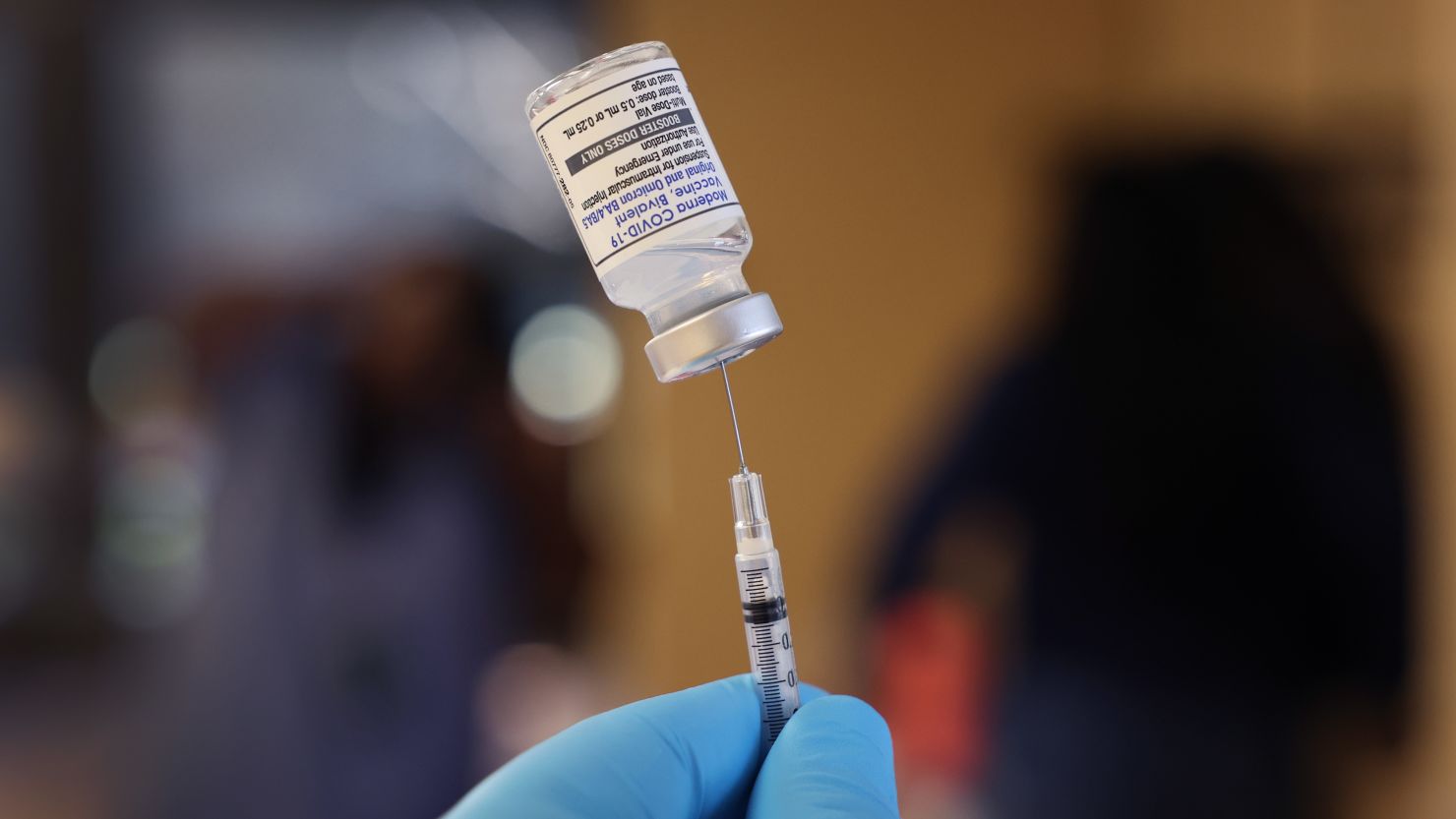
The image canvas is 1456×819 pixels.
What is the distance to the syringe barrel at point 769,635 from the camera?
0.79 metres

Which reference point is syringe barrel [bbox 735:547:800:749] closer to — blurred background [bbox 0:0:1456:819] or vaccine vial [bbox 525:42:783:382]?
vaccine vial [bbox 525:42:783:382]

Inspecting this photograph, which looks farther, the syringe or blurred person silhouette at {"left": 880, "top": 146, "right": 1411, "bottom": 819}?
blurred person silhouette at {"left": 880, "top": 146, "right": 1411, "bottom": 819}

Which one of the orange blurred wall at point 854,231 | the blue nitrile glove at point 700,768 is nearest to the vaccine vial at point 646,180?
the blue nitrile glove at point 700,768


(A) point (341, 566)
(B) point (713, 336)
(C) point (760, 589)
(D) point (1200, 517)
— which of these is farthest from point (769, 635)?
(A) point (341, 566)

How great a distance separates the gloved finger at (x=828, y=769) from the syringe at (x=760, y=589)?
0.04m

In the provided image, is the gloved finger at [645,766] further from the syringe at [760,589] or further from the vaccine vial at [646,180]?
the vaccine vial at [646,180]

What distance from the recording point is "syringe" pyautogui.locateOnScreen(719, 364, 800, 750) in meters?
0.77

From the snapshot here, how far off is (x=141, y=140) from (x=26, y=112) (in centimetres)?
33

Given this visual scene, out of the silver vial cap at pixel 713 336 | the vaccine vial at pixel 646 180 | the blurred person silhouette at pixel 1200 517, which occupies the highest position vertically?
the vaccine vial at pixel 646 180

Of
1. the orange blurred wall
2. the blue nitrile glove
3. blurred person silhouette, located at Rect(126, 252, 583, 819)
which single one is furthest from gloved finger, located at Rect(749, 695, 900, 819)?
the orange blurred wall

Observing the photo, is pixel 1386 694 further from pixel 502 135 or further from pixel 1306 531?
pixel 502 135

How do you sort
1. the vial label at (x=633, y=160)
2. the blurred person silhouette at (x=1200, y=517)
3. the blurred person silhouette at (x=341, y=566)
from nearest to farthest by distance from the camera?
the vial label at (x=633, y=160) < the blurred person silhouette at (x=1200, y=517) < the blurred person silhouette at (x=341, y=566)

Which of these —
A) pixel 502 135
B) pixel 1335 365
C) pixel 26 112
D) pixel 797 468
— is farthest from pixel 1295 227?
pixel 26 112

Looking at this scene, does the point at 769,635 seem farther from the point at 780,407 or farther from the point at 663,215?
the point at 780,407
